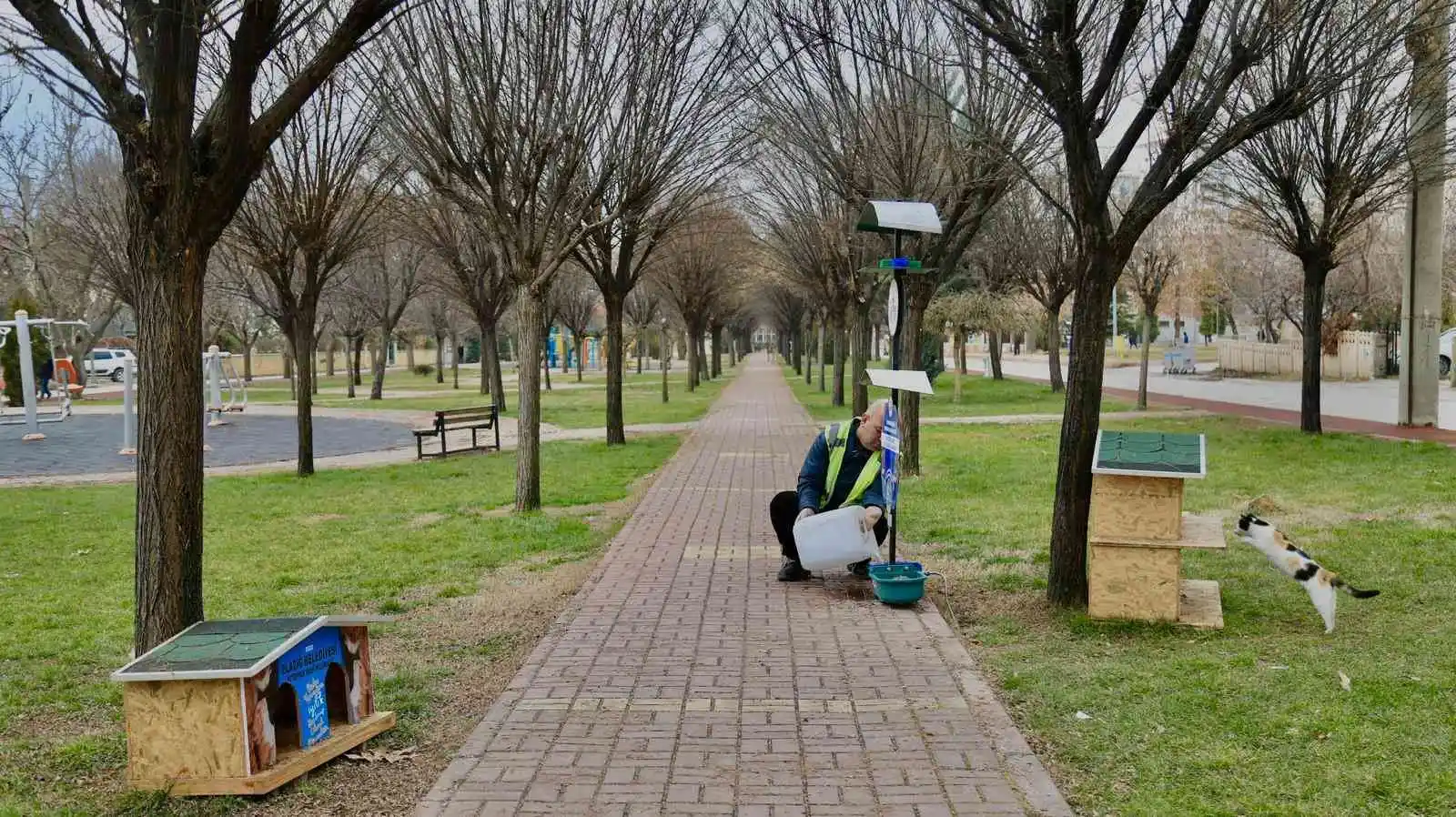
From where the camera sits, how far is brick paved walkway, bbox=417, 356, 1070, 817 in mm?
3943

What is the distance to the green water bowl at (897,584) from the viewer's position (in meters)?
6.86

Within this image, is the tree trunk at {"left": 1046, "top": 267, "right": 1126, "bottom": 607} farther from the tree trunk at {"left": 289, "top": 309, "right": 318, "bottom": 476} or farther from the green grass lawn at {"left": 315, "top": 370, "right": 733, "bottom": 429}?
the green grass lawn at {"left": 315, "top": 370, "right": 733, "bottom": 429}

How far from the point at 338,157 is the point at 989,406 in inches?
762

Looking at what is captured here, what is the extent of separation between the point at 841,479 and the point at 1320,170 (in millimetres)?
12338

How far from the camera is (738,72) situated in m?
13.2

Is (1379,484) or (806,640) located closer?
(806,640)

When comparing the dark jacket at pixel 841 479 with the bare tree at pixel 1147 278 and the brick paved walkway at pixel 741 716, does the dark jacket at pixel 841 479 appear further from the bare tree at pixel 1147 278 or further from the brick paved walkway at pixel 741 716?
the bare tree at pixel 1147 278

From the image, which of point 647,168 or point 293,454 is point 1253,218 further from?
point 293,454

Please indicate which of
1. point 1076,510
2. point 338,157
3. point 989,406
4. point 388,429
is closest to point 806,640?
point 1076,510

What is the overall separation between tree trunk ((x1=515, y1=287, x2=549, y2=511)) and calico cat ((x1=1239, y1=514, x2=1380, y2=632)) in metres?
7.39

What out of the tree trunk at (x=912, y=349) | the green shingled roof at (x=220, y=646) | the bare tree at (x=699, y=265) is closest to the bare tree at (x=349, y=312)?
the bare tree at (x=699, y=265)

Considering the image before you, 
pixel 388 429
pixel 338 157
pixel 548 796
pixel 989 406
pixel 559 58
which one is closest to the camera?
pixel 548 796

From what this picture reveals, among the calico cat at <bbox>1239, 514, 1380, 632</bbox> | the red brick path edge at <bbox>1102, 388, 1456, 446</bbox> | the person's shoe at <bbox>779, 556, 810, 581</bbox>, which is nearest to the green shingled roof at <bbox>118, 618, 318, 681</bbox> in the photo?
the person's shoe at <bbox>779, 556, 810, 581</bbox>

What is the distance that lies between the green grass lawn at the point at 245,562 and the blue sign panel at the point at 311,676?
58cm
